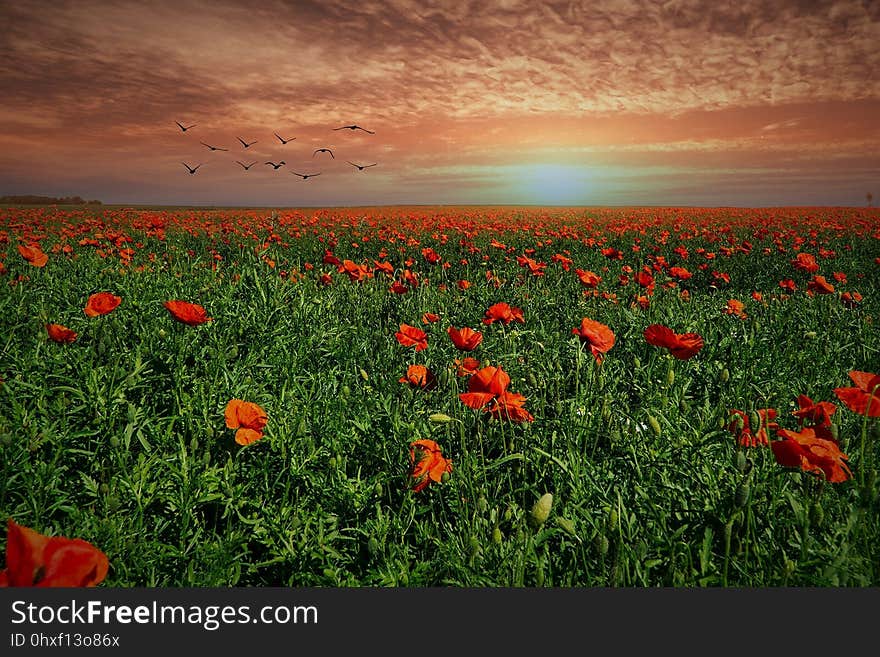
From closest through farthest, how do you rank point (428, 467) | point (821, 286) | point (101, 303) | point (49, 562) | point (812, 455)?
point (49, 562), point (812, 455), point (428, 467), point (101, 303), point (821, 286)

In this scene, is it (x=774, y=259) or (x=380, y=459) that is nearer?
(x=380, y=459)

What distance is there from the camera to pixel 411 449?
5.16 ft

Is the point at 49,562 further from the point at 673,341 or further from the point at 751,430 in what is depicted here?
the point at 673,341

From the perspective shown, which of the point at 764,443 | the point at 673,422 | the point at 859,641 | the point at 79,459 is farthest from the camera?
the point at 673,422

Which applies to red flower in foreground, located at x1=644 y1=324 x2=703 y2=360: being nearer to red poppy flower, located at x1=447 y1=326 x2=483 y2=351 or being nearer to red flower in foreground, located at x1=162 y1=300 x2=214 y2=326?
red poppy flower, located at x1=447 y1=326 x2=483 y2=351

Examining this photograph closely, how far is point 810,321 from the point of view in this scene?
134 inches

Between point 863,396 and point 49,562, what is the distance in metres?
Result: 1.67

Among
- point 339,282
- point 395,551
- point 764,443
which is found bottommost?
point 395,551

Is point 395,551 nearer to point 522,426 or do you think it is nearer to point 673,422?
point 522,426

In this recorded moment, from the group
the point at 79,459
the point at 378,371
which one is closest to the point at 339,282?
the point at 378,371

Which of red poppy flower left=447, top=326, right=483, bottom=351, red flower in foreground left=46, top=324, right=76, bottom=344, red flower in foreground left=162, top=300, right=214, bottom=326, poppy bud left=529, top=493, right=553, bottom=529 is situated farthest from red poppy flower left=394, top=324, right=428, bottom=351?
red flower in foreground left=46, top=324, right=76, bottom=344

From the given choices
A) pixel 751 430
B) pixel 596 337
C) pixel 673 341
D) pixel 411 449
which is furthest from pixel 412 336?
pixel 751 430

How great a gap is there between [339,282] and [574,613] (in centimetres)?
400

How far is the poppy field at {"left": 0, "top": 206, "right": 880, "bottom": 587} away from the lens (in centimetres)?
114
